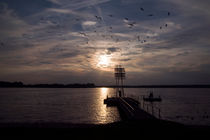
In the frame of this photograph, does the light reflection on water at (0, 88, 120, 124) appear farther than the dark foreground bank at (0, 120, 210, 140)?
Yes

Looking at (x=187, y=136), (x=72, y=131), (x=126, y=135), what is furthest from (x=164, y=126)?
(x=72, y=131)

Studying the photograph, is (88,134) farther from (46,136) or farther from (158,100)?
(158,100)

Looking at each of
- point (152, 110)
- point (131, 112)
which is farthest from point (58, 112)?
point (152, 110)

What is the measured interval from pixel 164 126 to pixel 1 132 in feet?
38.3

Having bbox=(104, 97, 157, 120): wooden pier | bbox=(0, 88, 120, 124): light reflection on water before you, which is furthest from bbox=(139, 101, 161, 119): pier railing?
bbox=(0, 88, 120, 124): light reflection on water

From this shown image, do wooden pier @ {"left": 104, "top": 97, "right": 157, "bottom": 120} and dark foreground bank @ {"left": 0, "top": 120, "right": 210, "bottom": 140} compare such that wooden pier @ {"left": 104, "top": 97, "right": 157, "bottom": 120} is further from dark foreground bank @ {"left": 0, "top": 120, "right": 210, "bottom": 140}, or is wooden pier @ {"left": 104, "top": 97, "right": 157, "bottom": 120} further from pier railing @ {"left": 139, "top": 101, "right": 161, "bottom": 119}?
dark foreground bank @ {"left": 0, "top": 120, "right": 210, "bottom": 140}

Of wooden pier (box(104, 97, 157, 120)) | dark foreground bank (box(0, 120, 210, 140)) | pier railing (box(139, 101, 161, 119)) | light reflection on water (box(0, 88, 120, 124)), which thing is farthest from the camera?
light reflection on water (box(0, 88, 120, 124))

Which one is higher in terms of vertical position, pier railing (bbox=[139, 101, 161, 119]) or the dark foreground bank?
the dark foreground bank

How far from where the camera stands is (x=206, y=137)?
36.4ft

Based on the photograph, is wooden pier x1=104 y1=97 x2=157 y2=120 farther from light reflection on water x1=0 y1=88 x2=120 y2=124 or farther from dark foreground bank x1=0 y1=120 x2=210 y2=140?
dark foreground bank x1=0 y1=120 x2=210 y2=140

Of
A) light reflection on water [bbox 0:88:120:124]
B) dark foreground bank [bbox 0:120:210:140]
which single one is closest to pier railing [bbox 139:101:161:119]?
light reflection on water [bbox 0:88:120:124]

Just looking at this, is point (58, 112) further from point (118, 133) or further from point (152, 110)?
point (118, 133)

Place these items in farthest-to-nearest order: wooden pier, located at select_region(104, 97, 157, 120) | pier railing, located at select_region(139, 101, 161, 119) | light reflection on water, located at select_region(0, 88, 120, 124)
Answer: light reflection on water, located at select_region(0, 88, 120, 124)
pier railing, located at select_region(139, 101, 161, 119)
wooden pier, located at select_region(104, 97, 157, 120)

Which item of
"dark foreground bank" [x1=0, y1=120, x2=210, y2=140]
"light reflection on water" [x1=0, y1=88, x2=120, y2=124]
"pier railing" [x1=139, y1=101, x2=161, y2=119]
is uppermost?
"dark foreground bank" [x1=0, y1=120, x2=210, y2=140]
